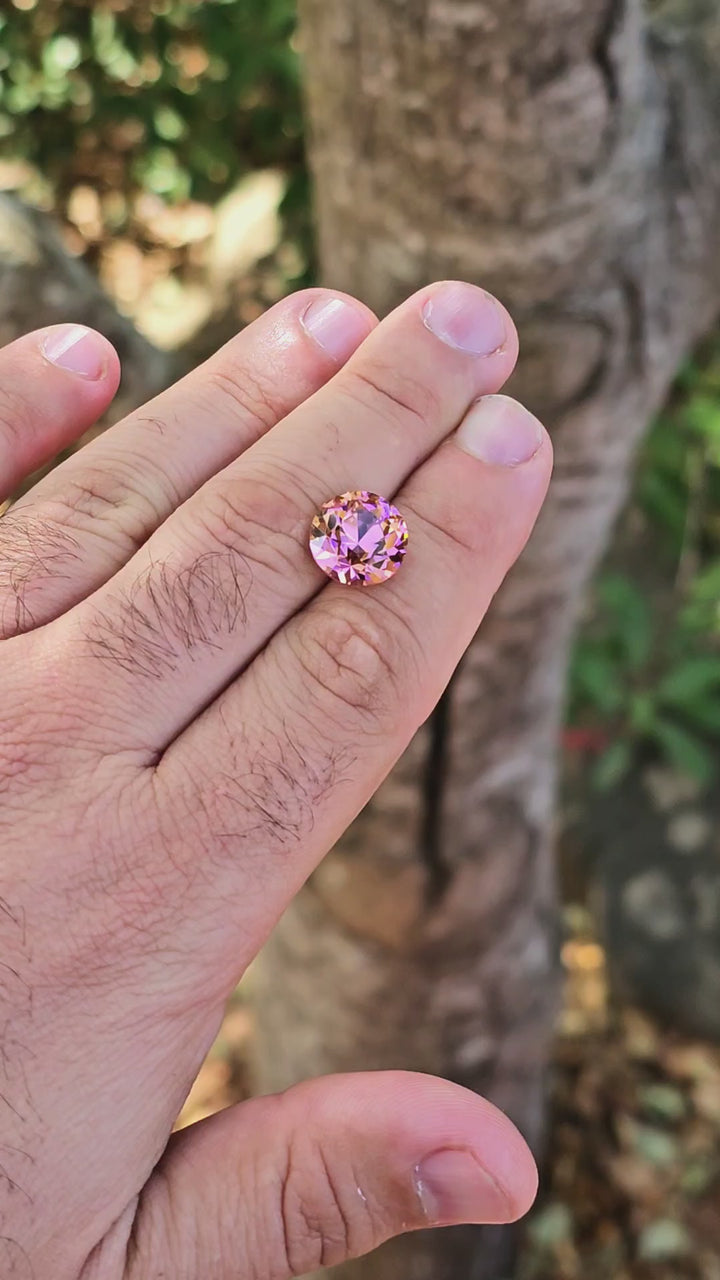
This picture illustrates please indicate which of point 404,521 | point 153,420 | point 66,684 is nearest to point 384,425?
point 404,521

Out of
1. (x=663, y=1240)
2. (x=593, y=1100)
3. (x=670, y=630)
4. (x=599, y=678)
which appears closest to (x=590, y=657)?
(x=599, y=678)

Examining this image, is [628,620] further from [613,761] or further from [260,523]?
[260,523]

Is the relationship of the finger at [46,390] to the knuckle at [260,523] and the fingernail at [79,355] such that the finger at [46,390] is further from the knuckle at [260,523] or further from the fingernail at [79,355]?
the knuckle at [260,523]

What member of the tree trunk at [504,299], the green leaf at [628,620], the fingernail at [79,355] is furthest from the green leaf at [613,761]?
the fingernail at [79,355]

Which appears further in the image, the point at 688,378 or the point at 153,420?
the point at 688,378

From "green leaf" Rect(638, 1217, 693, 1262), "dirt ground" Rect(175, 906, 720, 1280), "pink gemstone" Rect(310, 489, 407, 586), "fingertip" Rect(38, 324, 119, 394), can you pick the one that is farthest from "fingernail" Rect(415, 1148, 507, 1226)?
"green leaf" Rect(638, 1217, 693, 1262)

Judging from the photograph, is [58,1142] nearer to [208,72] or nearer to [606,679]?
[606,679]
